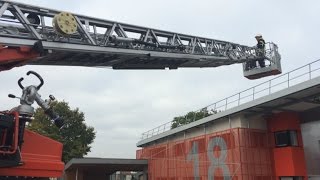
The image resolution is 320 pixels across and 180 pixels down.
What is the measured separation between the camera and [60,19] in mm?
10922

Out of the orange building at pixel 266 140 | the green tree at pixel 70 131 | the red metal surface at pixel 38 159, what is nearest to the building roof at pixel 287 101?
the orange building at pixel 266 140

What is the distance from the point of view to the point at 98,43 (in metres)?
12.3

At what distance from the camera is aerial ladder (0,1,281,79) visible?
10.2 m

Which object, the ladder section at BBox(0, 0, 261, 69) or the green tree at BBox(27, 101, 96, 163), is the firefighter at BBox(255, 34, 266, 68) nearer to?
the ladder section at BBox(0, 0, 261, 69)

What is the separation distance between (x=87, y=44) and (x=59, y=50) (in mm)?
1051

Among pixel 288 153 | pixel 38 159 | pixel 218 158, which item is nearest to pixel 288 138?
pixel 288 153

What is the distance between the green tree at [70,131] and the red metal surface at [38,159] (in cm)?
3443

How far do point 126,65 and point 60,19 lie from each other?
11.7 feet

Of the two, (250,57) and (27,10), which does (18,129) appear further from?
(250,57)

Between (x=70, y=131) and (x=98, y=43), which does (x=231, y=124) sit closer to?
(x=98, y=43)

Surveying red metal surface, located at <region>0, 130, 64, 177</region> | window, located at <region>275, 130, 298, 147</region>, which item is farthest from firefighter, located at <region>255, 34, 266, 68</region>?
red metal surface, located at <region>0, 130, 64, 177</region>

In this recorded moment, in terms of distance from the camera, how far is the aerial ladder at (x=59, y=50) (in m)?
7.82

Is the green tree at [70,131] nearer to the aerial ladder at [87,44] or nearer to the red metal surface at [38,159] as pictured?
the aerial ladder at [87,44]

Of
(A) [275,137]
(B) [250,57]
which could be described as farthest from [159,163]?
(B) [250,57]
